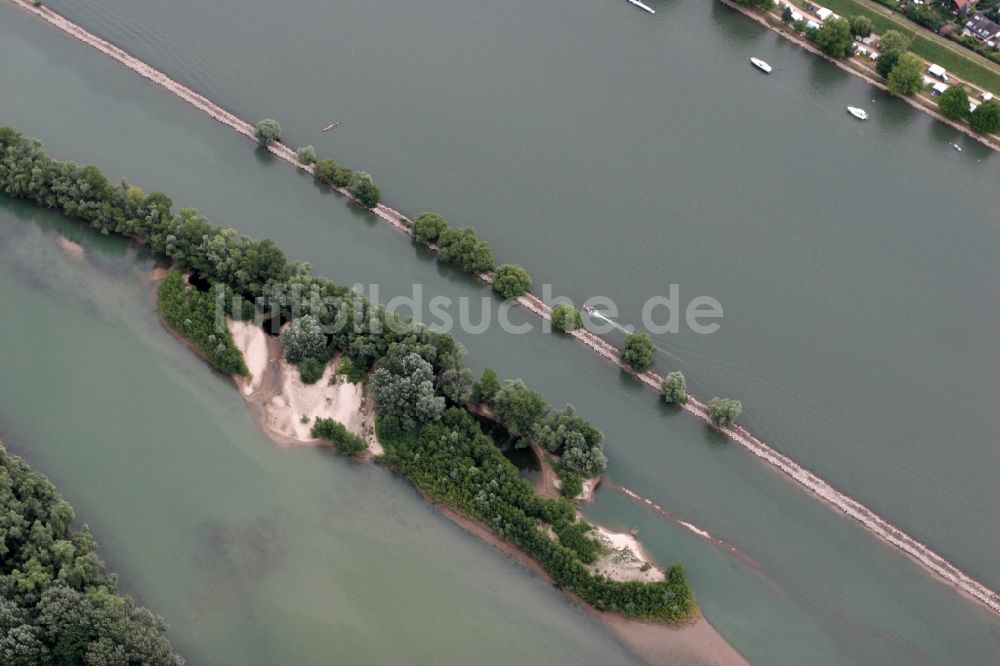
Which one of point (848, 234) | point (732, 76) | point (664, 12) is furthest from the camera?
point (664, 12)

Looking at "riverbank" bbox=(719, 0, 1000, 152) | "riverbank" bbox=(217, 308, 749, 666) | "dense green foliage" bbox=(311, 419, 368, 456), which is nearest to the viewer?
"riverbank" bbox=(217, 308, 749, 666)

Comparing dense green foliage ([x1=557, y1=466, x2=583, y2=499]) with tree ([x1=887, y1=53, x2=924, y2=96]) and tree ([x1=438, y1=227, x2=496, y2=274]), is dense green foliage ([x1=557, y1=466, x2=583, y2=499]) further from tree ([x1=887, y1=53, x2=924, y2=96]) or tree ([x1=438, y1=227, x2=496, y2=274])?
tree ([x1=887, y1=53, x2=924, y2=96])

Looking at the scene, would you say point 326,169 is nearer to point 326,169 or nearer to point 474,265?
→ point 326,169

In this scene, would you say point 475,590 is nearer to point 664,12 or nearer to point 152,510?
point 152,510

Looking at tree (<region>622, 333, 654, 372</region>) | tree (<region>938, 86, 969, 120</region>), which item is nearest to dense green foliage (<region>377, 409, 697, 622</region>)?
tree (<region>622, 333, 654, 372</region>)

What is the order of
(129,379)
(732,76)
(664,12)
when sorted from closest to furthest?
(129,379) → (732,76) → (664,12)

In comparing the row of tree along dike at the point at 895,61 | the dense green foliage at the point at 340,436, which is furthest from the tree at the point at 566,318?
the row of tree along dike at the point at 895,61

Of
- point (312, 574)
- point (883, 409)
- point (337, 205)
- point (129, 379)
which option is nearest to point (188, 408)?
point (129, 379)

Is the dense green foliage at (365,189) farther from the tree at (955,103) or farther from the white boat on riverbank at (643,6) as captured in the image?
the tree at (955,103)
